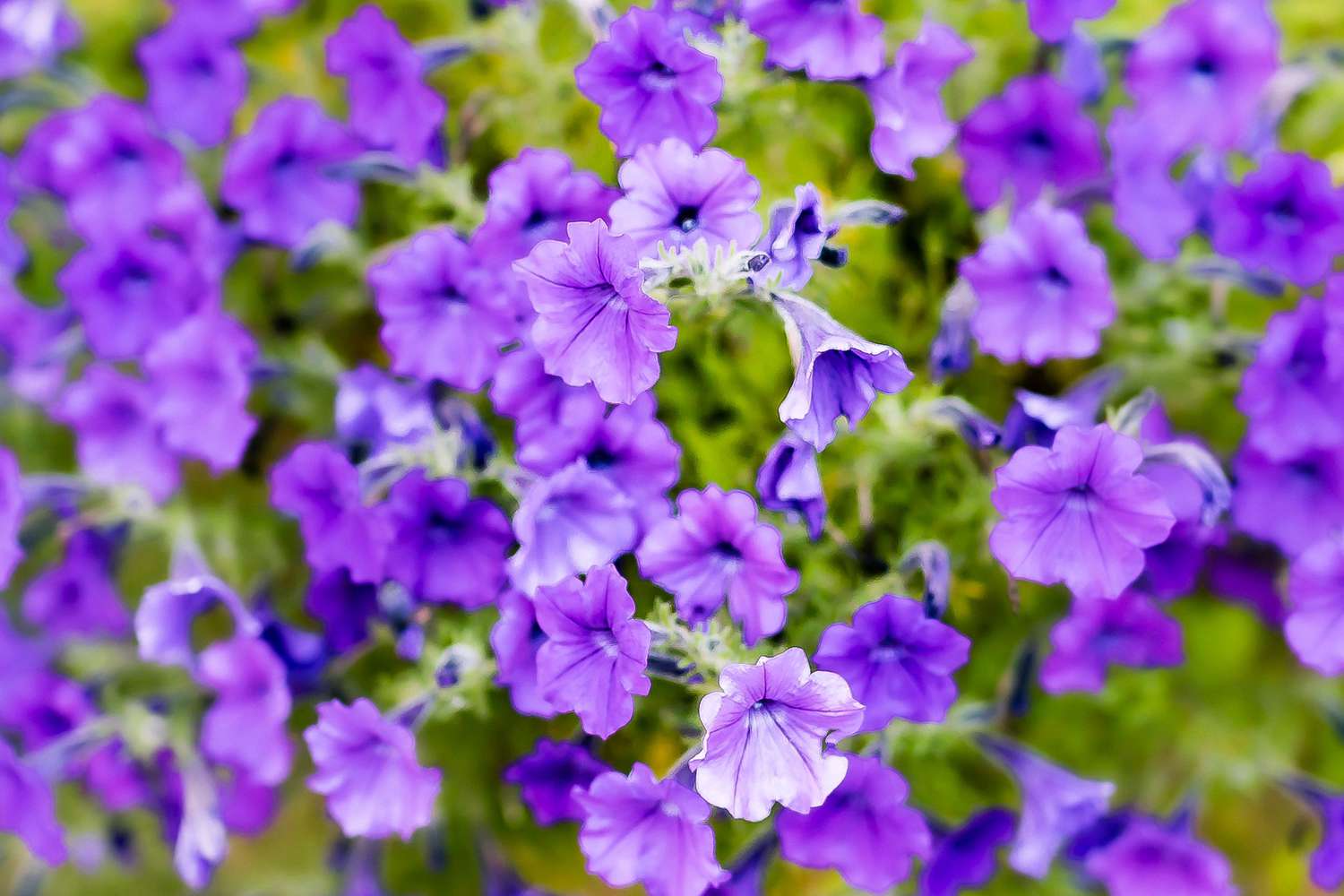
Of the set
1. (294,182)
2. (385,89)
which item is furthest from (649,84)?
(294,182)

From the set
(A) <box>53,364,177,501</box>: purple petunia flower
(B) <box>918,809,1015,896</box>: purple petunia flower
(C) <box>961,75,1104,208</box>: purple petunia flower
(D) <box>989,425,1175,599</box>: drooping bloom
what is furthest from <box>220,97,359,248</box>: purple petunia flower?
(B) <box>918,809,1015,896</box>: purple petunia flower

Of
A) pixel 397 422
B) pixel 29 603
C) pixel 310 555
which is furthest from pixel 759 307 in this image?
pixel 29 603

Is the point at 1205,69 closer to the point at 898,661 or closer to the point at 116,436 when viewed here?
the point at 898,661

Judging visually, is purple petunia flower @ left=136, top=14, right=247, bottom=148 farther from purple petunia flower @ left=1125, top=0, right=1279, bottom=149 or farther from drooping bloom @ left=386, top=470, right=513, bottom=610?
purple petunia flower @ left=1125, top=0, right=1279, bottom=149

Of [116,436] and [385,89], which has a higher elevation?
[385,89]

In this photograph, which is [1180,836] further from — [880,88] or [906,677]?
[880,88]

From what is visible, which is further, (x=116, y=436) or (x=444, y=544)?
(x=116, y=436)
